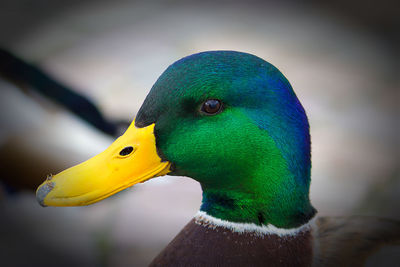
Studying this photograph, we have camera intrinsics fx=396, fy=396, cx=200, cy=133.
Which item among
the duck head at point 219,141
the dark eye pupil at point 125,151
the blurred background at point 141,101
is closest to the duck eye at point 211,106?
the duck head at point 219,141

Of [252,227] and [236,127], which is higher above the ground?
[236,127]

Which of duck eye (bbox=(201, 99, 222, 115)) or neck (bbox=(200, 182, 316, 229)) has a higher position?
duck eye (bbox=(201, 99, 222, 115))

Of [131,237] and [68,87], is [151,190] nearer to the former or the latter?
[131,237]

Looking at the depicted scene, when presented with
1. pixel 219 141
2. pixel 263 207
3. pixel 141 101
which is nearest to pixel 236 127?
pixel 219 141

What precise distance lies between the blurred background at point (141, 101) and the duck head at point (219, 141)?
0.74m

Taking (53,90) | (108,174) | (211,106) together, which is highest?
(211,106)

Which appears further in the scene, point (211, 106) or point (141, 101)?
point (141, 101)

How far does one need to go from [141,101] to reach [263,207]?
2.83 ft

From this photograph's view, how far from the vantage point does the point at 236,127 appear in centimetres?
61

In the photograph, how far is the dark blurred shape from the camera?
134 cm

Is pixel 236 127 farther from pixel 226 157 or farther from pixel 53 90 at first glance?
pixel 53 90

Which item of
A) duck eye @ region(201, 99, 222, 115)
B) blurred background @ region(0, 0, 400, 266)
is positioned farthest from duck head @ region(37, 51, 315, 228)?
blurred background @ region(0, 0, 400, 266)

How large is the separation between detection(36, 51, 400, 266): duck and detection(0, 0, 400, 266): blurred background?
0.71 meters

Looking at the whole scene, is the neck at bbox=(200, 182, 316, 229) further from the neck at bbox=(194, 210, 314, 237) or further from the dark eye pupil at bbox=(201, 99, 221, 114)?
the dark eye pupil at bbox=(201, 99, 221, 114)
